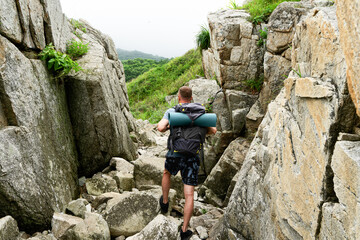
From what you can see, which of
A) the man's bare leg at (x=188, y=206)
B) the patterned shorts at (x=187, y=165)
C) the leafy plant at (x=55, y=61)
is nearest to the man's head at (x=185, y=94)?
the patterned shorts at (x=187, y=165)

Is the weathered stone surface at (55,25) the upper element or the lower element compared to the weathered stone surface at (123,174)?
upper

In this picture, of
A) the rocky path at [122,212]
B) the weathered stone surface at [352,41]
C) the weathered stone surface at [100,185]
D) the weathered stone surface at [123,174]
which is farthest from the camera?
the weathered stone surface at [123,174]

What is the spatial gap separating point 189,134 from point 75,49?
5.68 meters

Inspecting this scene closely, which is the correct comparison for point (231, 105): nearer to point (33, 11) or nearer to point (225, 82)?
point (225, 82)

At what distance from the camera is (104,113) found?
8.13 metres

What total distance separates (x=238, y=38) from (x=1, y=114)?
9.10m

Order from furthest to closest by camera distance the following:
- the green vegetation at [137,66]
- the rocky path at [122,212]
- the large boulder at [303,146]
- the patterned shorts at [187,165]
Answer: the green vegetation at [137,66], the patterned shorts at [187,165], the rocky path at [122,212], the large boulder at [303,146]

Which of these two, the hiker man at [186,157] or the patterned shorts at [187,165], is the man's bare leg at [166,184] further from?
the patterned shorts at [187,165]

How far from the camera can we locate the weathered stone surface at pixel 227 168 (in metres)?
9.95

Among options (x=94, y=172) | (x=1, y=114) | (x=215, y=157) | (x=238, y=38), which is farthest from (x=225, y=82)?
(x=1, y=114)

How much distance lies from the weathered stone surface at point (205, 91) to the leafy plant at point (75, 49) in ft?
16.9

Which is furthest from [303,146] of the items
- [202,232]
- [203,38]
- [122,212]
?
[203,38]

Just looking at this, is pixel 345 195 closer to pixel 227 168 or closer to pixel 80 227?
pixel 80 227

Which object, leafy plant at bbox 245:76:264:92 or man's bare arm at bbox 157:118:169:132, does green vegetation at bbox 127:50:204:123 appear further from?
man's bare arm at bbox 157:118:169:132
